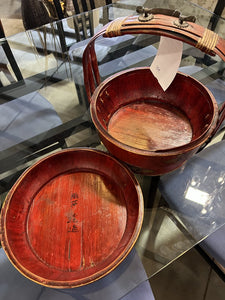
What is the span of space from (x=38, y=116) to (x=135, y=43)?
0.72 meters

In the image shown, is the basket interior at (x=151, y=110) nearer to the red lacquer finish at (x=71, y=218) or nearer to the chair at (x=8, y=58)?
the red lacquer finish at (x=71, y=218)

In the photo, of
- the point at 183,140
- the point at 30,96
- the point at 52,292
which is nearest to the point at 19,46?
the point at 30,96

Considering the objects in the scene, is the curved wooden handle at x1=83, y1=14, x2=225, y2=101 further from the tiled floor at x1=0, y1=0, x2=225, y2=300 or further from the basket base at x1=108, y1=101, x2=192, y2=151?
the tiled floor at x1=0, y1=0, x2=225, y2=300

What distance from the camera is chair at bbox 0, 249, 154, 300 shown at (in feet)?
1.84

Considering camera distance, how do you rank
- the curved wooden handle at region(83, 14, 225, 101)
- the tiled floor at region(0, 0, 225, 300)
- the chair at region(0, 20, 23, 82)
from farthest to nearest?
the chair at region(0, 20, 23, 82), the tiled floor at region(0, 0, 225, 300), the curved wooden handle at region(83, 14, 225, 101)

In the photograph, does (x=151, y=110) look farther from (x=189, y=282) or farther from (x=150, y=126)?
(x=189, y=282)

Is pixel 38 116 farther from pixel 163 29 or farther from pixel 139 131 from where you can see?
pixel 163 29

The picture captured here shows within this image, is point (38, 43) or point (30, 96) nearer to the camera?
point (30, 96)

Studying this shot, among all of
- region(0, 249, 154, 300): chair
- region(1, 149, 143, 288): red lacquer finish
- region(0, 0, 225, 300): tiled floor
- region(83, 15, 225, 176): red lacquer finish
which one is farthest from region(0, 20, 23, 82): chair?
region(0, 0, 225, 300): tiled floor

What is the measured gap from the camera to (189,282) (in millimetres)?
1021

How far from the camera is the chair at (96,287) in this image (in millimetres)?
562

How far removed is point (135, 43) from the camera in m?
1.28

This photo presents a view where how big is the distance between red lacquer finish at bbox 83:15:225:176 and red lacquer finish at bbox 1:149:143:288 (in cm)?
9

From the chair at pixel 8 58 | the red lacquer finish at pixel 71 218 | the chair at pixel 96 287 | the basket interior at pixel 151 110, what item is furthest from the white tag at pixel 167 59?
the chair at pixel 8 58
